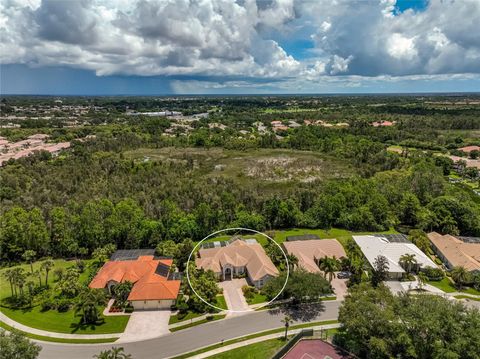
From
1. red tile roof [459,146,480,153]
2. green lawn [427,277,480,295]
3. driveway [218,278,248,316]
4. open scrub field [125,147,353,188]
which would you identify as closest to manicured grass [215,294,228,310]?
driveway [218,278,248,316]

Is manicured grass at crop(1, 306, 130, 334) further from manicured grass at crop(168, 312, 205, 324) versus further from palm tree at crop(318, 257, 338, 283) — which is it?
palm tree at crop(318, 257, 338, 283)

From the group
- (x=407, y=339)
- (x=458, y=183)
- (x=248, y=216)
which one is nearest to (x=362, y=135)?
(x=458, y=183)

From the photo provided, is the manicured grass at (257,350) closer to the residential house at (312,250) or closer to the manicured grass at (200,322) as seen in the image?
the manicured grass at (200,322)

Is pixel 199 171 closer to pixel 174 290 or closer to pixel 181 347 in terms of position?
pixel 174 290

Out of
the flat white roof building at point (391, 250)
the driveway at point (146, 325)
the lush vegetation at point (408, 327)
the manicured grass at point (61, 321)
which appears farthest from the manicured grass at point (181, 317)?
the flat white roof building at point (391, 250)

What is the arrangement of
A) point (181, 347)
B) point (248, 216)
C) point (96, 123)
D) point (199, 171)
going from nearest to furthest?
point (181, 347)
point (248, 216)
point (199, 171)
point (96, 123)

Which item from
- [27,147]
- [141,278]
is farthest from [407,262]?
[27,147]
